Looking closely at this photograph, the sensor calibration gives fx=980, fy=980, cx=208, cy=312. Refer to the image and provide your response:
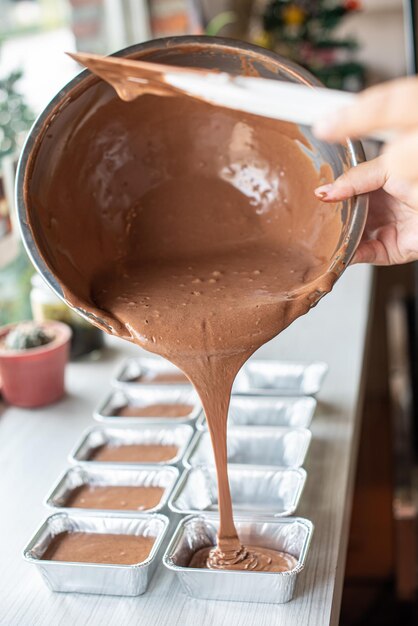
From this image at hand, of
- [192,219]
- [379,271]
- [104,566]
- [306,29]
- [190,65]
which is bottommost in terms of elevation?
[379,271]

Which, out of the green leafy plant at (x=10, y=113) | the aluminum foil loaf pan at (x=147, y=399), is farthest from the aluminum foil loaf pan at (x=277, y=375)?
the green leafy plant at (x=10, y=113)

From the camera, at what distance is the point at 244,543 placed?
1.55m

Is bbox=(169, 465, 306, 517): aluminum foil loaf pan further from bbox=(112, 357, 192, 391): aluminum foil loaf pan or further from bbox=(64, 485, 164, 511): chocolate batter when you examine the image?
bbox=(112, 357, 192, 391): aluminum foil loaf pan

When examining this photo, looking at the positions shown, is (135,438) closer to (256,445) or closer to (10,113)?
(256,445)

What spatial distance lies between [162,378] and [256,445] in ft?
1.35

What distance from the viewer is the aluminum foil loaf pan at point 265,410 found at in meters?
1.94

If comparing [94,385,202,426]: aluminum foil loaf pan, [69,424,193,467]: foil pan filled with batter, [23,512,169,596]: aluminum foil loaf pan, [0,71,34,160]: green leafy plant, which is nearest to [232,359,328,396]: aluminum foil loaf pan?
[94,385,202,426]: aluminum foil loaf pan

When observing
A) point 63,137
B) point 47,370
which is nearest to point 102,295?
point 63,137

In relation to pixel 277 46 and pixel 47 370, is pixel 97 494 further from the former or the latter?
pixel 277 46

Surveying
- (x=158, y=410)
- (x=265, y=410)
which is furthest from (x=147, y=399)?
(x=265, y=410)

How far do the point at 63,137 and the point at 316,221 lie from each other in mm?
413

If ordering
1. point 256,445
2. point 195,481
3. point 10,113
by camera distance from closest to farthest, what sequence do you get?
point 195,481, point 256,445, point 10,113

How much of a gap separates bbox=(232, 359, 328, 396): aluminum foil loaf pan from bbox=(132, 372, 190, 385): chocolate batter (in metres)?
0.13

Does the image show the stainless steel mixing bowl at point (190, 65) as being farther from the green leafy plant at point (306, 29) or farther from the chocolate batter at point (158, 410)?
the green leafy plant at point (306, 29)
